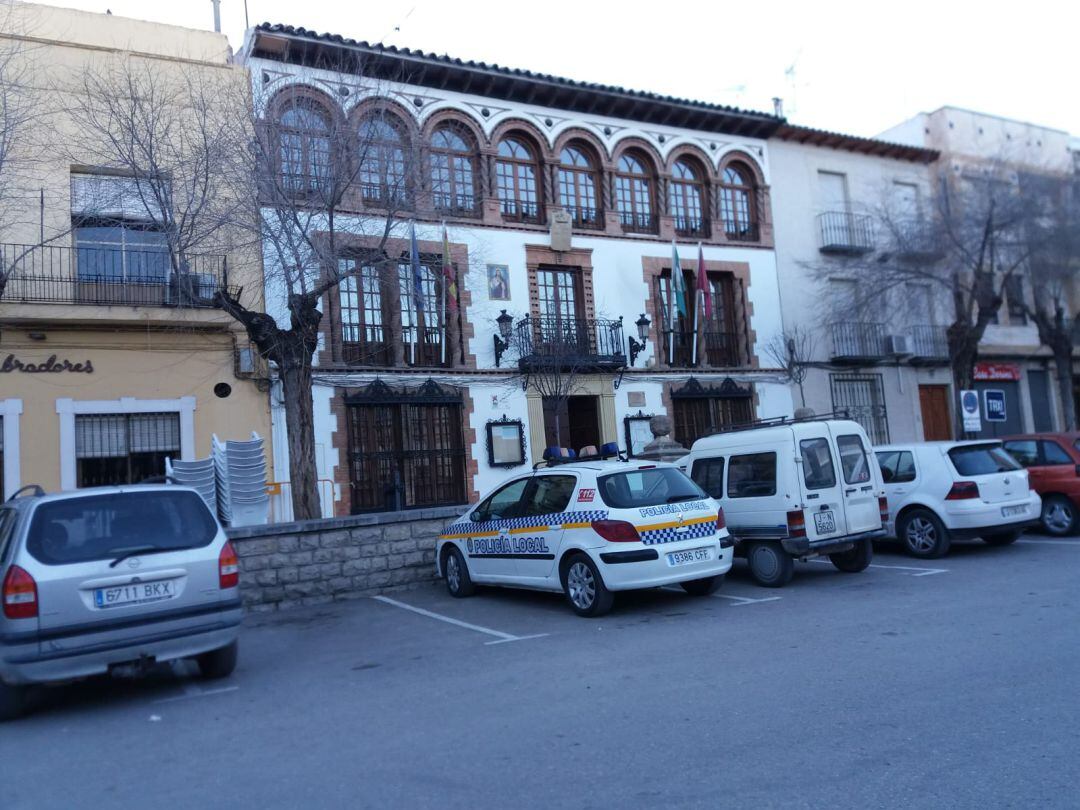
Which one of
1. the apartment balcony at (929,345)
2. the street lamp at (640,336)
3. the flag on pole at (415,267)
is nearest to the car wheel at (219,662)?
the flag on pole at (415,267)

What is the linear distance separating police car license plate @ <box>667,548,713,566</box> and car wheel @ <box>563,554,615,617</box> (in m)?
0.71

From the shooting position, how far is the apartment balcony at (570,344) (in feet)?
59.9

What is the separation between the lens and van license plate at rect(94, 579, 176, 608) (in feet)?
20.8

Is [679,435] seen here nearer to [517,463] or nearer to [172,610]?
[517,463]

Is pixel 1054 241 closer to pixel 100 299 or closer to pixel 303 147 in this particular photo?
pixel 303 147

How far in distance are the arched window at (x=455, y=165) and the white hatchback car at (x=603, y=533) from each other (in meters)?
9.61

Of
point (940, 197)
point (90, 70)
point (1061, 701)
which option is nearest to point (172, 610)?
point (1061, 701)

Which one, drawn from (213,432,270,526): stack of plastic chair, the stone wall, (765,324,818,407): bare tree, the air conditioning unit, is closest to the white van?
the stone wall

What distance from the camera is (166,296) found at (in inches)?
589

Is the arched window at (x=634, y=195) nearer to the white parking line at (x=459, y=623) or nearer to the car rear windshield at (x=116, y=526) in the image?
the white parking line at (x=459, y=623)

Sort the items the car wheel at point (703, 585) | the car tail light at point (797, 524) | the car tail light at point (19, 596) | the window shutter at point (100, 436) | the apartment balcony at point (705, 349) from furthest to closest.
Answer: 1. the apartment balcony at point (705, 349)
2. the window shutter at point (100, 436)
3. the car tail light at point (797, 524)
4. the car wheel at point (703, 585)
5. the car tail light at point (19, 596)

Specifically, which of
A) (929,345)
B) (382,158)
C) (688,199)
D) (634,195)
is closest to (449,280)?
(382,158)

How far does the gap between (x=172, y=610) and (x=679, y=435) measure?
15.3 m

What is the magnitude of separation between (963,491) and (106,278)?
539 inches
